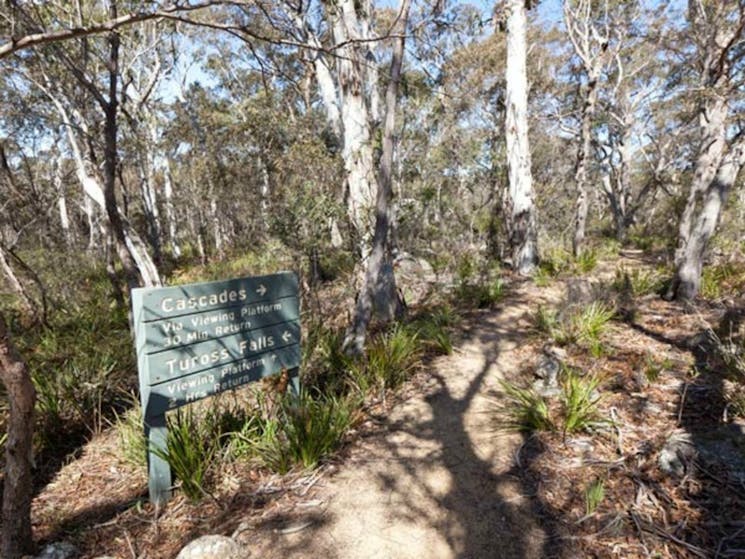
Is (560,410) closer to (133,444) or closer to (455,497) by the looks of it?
(455,497)

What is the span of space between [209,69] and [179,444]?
21493mm

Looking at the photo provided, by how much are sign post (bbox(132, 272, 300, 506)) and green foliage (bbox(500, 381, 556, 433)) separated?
1.97m

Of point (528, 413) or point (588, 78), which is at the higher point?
point (588, 78)

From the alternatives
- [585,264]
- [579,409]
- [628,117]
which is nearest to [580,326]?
[579,409]

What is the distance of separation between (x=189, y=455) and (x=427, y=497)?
165 cm

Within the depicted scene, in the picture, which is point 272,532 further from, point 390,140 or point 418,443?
point 390,140

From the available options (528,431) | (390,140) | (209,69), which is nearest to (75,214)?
(209,69)

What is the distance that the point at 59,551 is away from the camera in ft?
7.54

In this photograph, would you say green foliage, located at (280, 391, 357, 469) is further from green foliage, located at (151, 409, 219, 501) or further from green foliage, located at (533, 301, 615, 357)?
green foliage, located at (533, 301, 615, 357)

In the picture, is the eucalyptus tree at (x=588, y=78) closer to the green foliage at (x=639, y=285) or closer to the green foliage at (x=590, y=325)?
the green foliage at (x=639, y=285)

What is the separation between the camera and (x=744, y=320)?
13.7 feet

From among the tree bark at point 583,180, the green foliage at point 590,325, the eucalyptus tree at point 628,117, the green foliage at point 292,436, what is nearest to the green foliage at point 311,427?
the green foliage at point 292,436

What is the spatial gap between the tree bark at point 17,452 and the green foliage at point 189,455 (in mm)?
639

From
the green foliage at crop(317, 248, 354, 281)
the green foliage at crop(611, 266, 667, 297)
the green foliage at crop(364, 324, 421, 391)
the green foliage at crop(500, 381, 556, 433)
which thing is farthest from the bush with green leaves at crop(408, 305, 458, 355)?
the green foliage at crop(611, 266, 667, 297)
